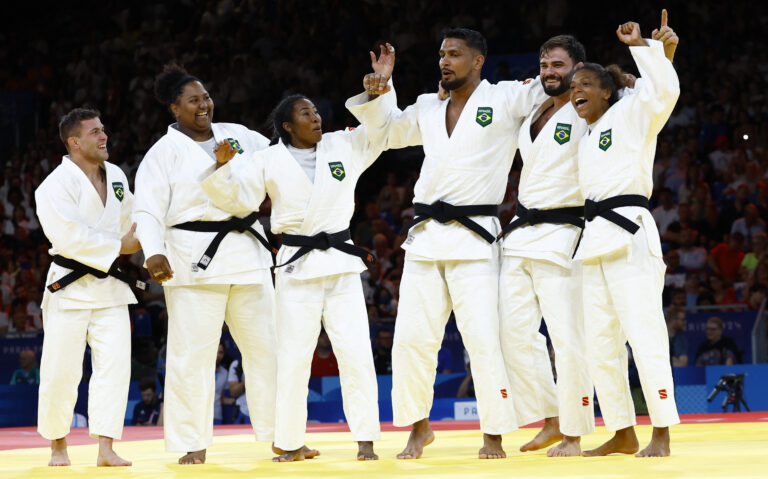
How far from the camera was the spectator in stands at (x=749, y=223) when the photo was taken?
9719 millimetres

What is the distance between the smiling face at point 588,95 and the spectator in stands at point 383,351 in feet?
15.3

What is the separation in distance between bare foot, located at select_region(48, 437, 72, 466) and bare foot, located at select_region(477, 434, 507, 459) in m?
2.05

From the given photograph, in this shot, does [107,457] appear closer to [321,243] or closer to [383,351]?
[321,243]

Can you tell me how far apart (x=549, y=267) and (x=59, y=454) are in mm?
2585

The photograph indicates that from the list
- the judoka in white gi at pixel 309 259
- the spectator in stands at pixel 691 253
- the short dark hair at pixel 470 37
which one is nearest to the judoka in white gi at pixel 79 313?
the judoka in white gi at pixel 309 259

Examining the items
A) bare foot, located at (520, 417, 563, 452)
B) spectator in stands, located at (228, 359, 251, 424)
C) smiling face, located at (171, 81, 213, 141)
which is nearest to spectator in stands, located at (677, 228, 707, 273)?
spectator in stands, located at (228, 359, 251, 424)

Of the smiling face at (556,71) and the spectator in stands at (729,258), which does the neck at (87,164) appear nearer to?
the smiling face at (556,71)

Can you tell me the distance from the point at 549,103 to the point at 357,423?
1.76 m

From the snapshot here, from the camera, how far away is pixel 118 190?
17.4 ft

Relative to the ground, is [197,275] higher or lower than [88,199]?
lower

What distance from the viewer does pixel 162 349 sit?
30.9 ft

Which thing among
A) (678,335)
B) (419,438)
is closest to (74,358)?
Result: (419,438)


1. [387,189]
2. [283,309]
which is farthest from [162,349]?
[283,309]

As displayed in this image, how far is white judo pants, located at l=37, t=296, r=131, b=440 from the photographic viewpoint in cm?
500
